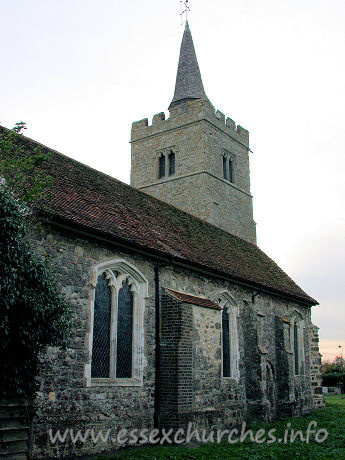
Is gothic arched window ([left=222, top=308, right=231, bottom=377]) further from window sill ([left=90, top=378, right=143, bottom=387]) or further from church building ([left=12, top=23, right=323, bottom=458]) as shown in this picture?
window sill ([left=90, top=378, right=143, bottom=387])

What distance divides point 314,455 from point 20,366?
6458 mm

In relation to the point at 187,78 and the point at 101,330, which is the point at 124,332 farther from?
the point at 187,78

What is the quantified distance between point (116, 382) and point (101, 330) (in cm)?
127

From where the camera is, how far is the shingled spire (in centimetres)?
3544

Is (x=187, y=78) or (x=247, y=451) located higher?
(x=187, y=78)

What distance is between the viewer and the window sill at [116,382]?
A: 37.2 ft

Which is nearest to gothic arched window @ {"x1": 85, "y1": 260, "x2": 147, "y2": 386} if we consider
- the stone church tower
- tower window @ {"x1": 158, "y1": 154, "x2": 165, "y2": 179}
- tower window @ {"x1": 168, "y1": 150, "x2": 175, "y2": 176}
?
the stone church tower

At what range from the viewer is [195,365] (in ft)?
43.9

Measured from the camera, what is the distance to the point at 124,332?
12703mm

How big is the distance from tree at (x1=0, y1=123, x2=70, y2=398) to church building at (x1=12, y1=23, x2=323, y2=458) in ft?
6.30

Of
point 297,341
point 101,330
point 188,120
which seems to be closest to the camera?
point 101,330

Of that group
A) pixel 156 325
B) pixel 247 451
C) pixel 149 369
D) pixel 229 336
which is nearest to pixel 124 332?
pixel 156 325

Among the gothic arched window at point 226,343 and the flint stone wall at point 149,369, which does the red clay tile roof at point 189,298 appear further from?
the gothic arched window at point 226,343

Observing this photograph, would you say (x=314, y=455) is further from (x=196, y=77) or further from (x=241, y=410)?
(x=196, y=77)
